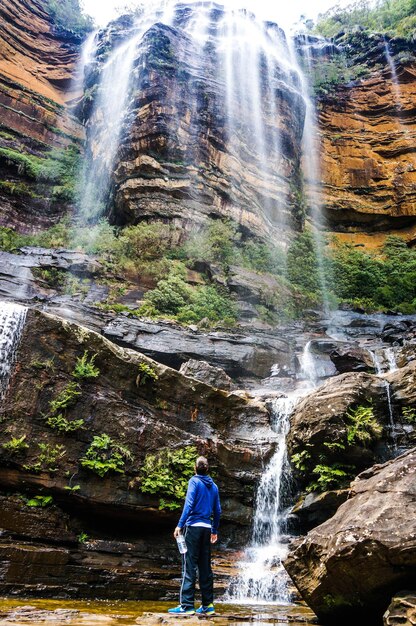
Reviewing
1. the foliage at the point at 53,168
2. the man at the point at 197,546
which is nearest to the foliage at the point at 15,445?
the man at the point at 197,546

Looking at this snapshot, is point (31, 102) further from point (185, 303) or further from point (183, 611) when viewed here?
point (183, 611)

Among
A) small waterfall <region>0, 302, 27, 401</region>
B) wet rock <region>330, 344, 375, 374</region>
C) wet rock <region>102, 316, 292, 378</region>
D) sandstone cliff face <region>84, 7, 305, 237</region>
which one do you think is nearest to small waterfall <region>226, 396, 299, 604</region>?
wet rock <region>102, 316, 292, 378</region>

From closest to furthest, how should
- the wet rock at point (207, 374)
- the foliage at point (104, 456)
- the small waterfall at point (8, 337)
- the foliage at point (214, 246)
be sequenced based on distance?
the foliage at point (104, 456)
the small waterfall at point (8, 337)
the wet rock at point (207, 374)
the foliage at point (214, 246)

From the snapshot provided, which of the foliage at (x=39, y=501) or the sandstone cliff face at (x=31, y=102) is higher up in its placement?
the sandstone cliff face at (x=31, y=102)

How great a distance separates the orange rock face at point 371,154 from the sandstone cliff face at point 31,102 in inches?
724

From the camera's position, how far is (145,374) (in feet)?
31.2

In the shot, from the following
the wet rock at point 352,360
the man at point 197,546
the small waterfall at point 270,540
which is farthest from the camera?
the wet rock at point 352,360

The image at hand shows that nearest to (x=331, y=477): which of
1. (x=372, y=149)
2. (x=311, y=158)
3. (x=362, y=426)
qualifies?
(x=362, y=426)

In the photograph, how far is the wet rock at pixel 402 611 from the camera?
346 centimetres

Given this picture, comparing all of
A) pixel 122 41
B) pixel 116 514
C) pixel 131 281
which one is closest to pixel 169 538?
pixel 116 514

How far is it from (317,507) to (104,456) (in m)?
4.09

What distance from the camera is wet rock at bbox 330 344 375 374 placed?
14.6 m

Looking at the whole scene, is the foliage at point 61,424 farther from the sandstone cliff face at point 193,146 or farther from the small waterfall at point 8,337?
the sandstone cliff face at point 193,146

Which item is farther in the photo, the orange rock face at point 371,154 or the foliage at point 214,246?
the orange rock face at point 371,154
